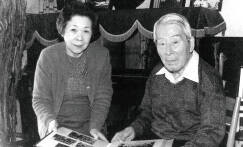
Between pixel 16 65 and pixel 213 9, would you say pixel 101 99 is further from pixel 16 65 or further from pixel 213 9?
pixel 213 9

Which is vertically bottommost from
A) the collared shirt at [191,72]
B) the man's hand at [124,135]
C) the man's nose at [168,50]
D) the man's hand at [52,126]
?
the man's hand at [124,135]

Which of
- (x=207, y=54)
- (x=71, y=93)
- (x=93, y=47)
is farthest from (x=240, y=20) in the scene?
(x=71, y=93)

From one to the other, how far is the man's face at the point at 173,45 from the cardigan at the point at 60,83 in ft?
1.88

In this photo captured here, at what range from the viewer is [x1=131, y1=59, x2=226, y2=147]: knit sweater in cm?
155

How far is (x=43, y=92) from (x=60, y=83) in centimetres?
12

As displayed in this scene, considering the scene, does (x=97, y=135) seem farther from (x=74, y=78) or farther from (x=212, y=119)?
(x=212, y=119)

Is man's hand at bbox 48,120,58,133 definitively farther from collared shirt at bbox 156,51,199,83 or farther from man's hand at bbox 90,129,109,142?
collared shirt at bbox 156,51,199,83

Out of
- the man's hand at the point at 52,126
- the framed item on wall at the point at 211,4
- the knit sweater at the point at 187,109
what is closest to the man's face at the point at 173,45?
the knit sweater at the point at 187,109

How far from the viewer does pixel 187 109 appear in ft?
5.59

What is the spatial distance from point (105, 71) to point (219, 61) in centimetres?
126

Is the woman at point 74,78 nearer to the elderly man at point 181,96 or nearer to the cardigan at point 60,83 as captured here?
the cardigan at point 60,83

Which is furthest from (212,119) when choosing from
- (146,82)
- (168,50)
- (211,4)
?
(211,4)

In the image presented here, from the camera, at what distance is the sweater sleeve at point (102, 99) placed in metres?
2.03

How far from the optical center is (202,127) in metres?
1.57
